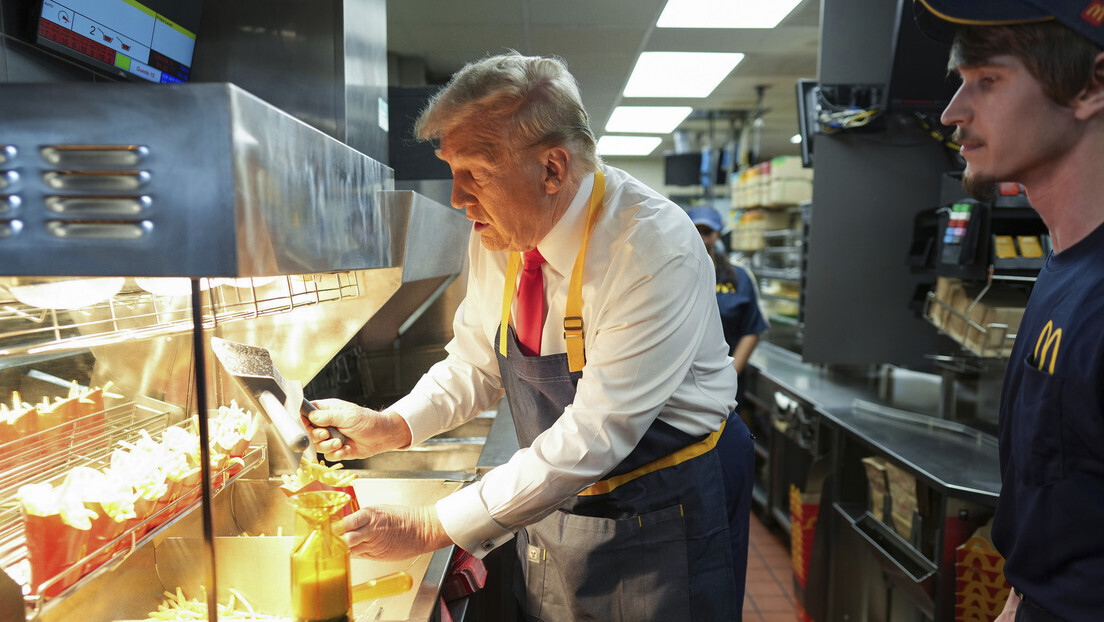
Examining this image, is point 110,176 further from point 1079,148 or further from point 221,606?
point 1079,148

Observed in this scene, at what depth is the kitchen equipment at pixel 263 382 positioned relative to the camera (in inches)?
41.0

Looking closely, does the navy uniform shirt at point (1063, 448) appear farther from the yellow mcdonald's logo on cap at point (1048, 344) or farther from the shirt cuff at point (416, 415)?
the shirt cuff at point (416, 415)

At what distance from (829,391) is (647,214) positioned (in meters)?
2.79

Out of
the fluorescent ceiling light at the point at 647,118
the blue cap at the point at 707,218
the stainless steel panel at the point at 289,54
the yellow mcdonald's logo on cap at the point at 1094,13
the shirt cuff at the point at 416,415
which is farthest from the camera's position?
the fluorescent ceiling light at the point at 647,118

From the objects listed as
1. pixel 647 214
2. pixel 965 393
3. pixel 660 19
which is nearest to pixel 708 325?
pixel 647 214

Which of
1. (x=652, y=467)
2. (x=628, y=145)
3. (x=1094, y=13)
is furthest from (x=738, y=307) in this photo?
(x=628, y=145)

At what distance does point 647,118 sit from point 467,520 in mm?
7102

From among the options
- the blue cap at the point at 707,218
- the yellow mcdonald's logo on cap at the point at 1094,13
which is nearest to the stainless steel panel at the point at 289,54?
the yellow mcdonald's logo on cap at the point at 1094,13

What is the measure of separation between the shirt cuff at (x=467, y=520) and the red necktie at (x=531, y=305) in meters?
0.38

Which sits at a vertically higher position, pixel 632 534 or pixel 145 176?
pixel 145 176

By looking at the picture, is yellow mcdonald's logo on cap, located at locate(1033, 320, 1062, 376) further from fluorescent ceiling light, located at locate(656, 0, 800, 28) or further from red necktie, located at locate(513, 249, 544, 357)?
fluorescent ceiling light, located at locate(656, 0, 800, 28)

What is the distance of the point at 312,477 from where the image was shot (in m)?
1.17

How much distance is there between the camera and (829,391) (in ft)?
12.7

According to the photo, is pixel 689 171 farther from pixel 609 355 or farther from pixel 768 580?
pixel 609 355
